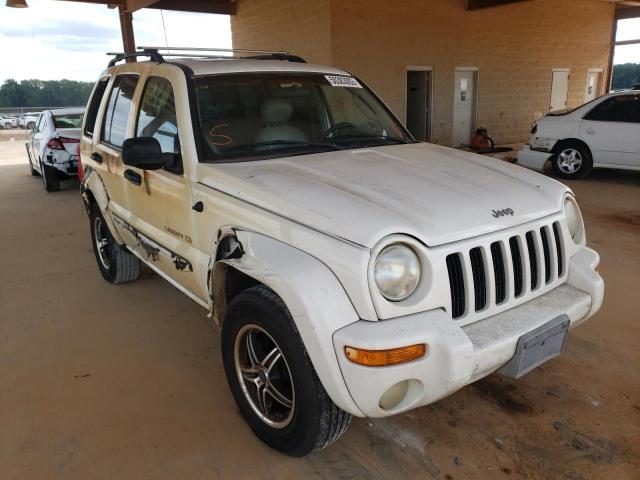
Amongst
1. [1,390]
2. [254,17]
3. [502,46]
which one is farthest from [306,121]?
[502,46]

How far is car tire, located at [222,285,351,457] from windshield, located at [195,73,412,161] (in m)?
1.00

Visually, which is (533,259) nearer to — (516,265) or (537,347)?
(516,265)

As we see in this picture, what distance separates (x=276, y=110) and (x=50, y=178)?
27.0 ft

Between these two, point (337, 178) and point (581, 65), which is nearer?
point (337, 178)

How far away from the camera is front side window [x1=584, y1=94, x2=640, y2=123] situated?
869 cm

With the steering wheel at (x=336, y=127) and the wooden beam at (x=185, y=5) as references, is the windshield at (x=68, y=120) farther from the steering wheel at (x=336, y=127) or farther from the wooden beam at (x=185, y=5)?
the steering wheel at (x=336, y=127)

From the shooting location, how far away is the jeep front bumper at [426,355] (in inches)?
76.4

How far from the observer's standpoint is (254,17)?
14.3m

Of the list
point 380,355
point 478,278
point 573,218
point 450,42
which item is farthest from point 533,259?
point 450,42

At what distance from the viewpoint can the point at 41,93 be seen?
3609 centimetres

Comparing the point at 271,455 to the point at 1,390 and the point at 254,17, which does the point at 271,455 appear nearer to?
the point at 1,390

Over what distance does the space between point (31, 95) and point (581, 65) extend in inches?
1410

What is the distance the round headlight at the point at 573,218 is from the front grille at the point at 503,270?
294 mm

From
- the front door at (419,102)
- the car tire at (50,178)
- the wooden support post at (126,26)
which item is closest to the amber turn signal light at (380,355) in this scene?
the car tire at (50,178)
